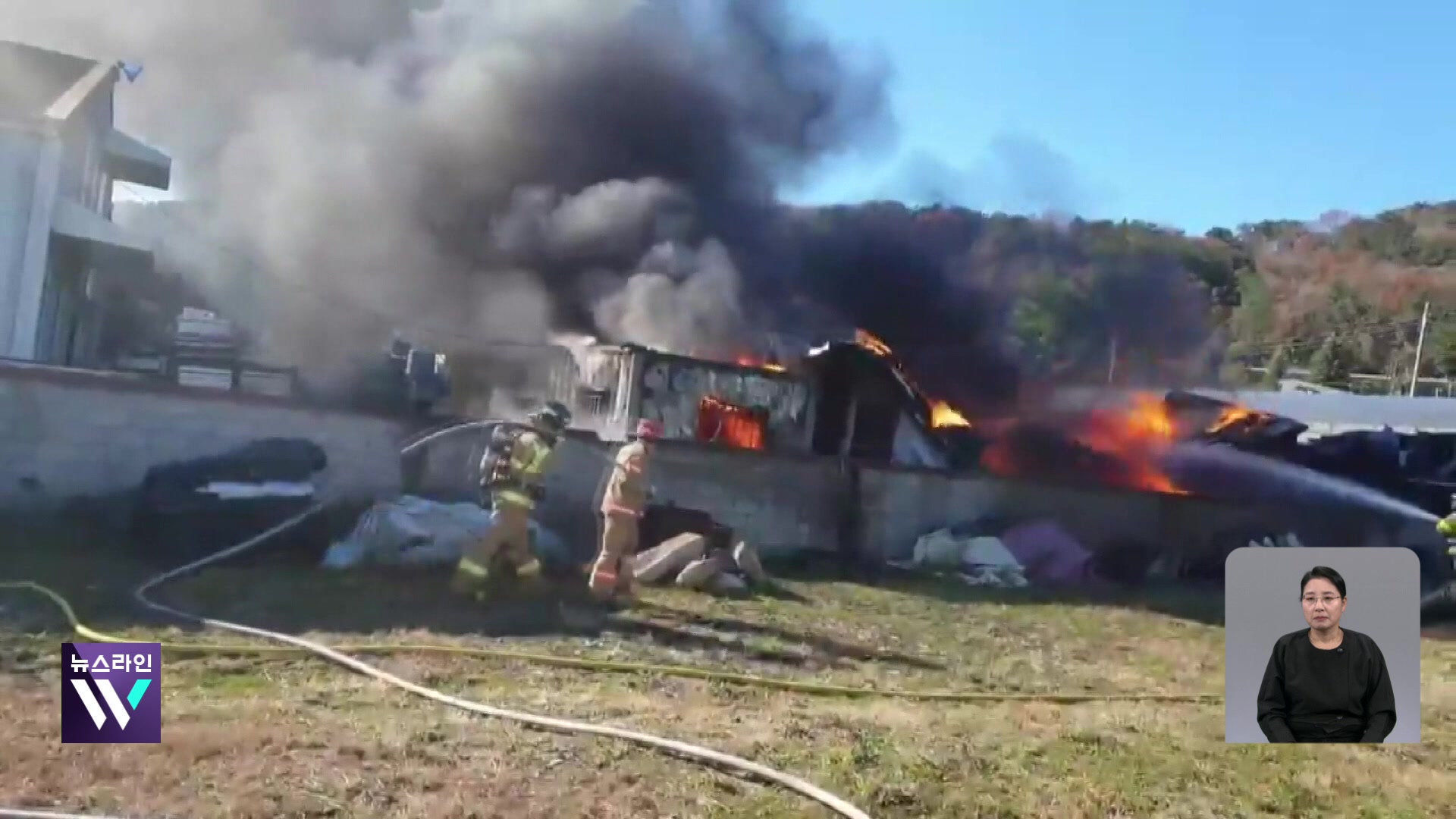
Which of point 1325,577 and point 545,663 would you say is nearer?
point 1325,577

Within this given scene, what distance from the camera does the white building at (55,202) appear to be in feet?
26.7

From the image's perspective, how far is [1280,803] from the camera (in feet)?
17.8

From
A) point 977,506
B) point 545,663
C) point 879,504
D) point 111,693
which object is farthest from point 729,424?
point 111,693

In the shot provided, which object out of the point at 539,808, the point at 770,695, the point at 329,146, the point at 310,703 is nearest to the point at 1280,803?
the point at 770,695

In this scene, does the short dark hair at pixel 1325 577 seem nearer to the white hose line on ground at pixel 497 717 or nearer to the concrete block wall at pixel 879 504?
the white hose line on ground at pixel 497 717

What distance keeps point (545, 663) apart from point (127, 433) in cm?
327

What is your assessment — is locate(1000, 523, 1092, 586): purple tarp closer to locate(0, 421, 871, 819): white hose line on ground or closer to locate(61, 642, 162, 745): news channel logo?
locate(0, 421, 871, 819): white hose line on ground

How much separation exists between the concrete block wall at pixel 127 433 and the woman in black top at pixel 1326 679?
532 cm

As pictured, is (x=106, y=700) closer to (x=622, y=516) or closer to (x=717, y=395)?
(x=622, y=516)

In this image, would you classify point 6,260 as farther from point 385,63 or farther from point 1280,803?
point 1280,803

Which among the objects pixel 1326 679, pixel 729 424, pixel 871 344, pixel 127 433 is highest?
pixel 871 344

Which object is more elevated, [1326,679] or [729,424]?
[729,424]

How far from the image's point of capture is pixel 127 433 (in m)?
7.53

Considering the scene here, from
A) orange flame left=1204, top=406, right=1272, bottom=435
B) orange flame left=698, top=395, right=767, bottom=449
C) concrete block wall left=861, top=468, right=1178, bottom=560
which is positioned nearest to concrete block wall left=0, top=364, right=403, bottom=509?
orange flame left=698, top=395, right=767, bottom=449
